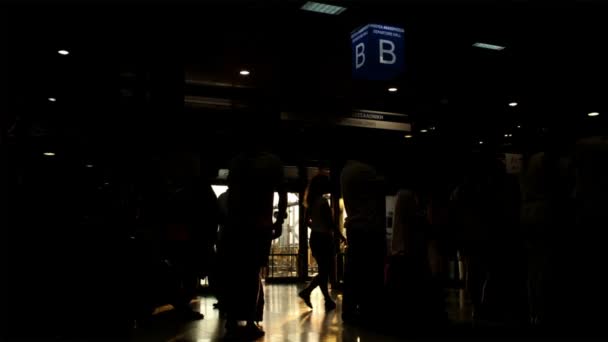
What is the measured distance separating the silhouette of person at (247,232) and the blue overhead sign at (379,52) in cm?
268

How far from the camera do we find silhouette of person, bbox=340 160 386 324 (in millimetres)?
4777

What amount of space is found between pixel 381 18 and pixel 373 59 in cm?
105

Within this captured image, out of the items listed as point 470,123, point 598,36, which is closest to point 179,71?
point 598,36

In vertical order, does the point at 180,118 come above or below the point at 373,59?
below

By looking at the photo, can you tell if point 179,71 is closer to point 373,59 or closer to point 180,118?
point 180,118

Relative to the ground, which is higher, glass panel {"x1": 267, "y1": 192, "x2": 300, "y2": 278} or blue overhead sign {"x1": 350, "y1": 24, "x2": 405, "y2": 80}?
blue overhead sign {"x1": 350, "y1": 24, "x2": 405, "y2": 80}

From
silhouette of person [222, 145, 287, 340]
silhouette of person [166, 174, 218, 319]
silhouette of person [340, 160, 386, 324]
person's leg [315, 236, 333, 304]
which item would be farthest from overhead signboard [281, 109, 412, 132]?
silhouette of person [222, 145, 287, 340]

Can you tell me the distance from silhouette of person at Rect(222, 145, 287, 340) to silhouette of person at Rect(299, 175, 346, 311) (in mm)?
2078

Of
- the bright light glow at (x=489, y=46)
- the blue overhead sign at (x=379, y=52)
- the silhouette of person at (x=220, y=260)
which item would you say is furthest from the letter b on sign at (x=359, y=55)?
the bright light glow at (x=489, y=46)

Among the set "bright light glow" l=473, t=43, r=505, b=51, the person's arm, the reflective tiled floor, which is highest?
"bright light glow" l=473, t=43, r=505, b=51

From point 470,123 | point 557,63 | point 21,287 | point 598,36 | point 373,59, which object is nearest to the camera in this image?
point 21,287

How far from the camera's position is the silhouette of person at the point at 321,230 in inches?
244

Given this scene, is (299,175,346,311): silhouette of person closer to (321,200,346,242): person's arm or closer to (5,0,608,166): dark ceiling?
(321,200,346,242): person's arm

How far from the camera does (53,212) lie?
404 cm
